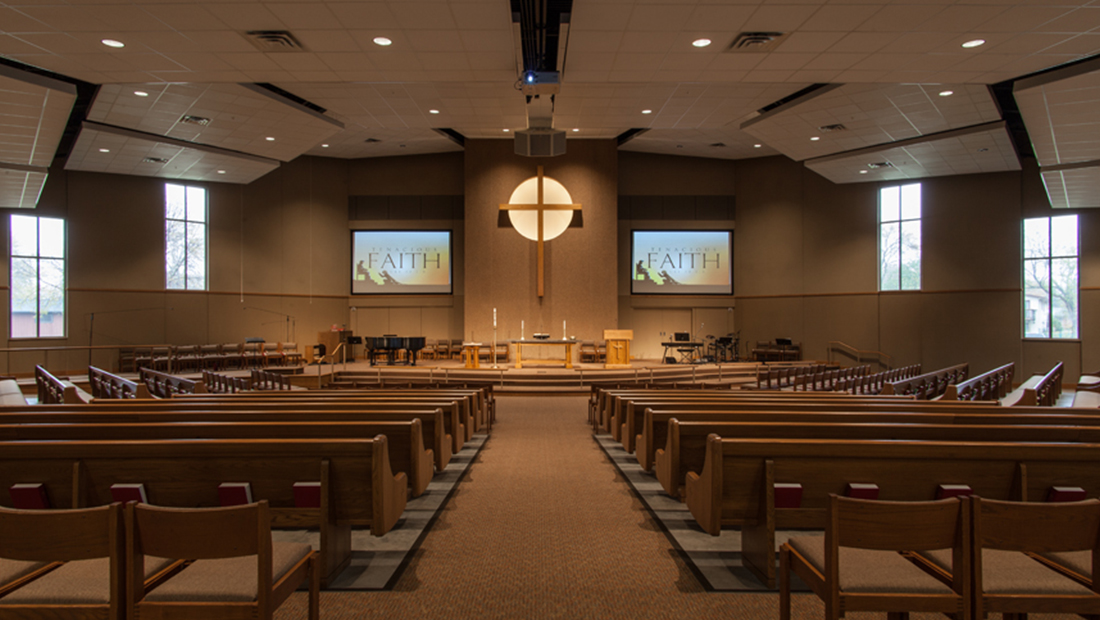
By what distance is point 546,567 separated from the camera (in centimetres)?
290

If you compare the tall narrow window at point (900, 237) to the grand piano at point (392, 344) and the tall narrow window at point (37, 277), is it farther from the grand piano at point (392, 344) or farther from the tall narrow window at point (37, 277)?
the tall narrow window at point (37, 277)

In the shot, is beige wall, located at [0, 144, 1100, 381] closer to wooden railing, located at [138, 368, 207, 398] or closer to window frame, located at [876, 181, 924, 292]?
window frame, located at [876, 181, 924, 292]

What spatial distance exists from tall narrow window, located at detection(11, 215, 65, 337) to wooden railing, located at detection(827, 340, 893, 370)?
18.0 metres

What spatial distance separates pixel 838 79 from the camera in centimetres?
807

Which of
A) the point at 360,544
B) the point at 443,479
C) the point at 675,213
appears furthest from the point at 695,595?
the point at 675,213

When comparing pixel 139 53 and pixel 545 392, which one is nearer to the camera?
pixel 139 53

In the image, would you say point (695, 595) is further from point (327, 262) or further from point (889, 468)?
point (327, 262)

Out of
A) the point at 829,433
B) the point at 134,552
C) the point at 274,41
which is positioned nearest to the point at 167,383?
the point at 274,41

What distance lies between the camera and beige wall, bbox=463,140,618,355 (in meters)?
15.1

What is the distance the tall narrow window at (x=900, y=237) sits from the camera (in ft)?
48.3

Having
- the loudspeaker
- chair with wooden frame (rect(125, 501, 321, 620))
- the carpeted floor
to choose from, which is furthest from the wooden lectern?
chair with wooden frame (rect(125, 501, 321, 620))

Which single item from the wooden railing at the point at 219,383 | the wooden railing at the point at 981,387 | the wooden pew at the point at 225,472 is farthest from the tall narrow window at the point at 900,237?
the wooden pew at the point at 225,472

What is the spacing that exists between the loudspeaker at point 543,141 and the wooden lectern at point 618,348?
4.10 meters

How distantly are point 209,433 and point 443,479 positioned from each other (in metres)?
1.84
